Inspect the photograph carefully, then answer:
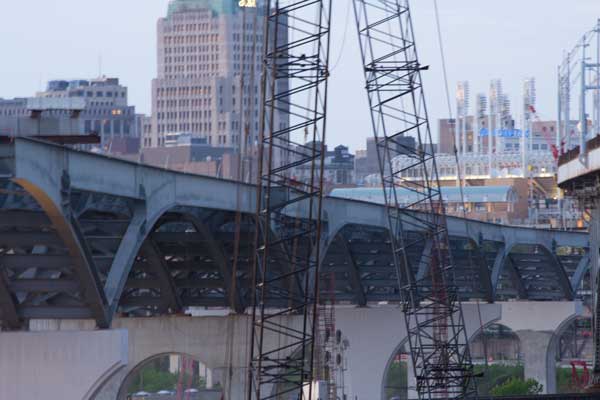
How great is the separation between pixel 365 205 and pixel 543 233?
4783 centimetres

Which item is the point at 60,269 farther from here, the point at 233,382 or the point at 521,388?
the point at 521,388

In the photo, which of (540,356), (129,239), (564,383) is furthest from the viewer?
(564,383)

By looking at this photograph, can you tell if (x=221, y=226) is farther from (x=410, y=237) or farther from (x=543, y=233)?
(x=543, y=233)

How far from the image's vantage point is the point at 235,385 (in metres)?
96.7

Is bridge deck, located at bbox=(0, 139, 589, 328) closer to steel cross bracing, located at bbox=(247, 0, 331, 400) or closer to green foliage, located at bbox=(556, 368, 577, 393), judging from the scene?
steel cross bracing, located at bbox=(247, 0, 331, 400)

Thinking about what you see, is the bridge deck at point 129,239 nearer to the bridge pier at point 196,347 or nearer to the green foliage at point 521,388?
the bridge pier at point 196,347

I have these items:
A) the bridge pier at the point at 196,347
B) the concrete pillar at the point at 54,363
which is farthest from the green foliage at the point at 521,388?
the concrete pillar at the point at 54,363

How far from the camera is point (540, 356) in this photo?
163 m

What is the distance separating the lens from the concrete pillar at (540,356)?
528ft

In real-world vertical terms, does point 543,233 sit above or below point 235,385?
above

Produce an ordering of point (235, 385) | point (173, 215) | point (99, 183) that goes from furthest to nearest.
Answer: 1. point (235, 385)
2. point (173, 215)
3. point (99, 183)

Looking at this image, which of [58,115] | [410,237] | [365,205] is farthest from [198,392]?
[58,115]

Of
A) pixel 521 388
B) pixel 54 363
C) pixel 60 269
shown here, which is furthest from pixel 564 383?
pixel 60 269

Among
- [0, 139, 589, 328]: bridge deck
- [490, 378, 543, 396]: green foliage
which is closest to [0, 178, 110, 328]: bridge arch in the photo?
[0, 139, 589, 328]: bridge deck
